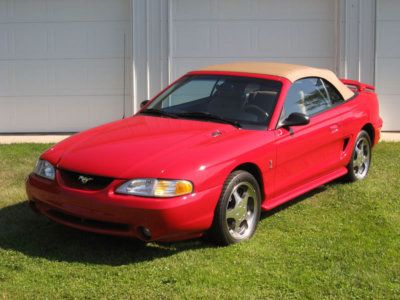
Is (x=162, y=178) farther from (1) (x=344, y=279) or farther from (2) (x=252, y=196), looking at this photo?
(1) (x=344, y=279)

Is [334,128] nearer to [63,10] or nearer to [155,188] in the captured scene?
[155,188]

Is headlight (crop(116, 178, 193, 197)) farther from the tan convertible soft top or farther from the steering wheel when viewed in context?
the tan convertible soft top

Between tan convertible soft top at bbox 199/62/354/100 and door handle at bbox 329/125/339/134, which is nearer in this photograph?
tan convertible soft top at bbox 199/62/354/100

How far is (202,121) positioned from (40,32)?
17.4 feet

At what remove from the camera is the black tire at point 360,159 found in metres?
6.68

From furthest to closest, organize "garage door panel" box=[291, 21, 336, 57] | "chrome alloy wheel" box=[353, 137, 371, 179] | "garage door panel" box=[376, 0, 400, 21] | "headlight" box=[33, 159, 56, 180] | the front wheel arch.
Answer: "garage door panel" box=[291, 21, 336, 57] → "garage door panel" box=[376, 0, 400, 21] → "chrome alloy wheel" box=[353, 137, 371, 179] → the front wheel arch → "headlight" box=[33, 159, 56, 180]

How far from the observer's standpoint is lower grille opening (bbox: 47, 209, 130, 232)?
4.53 meters

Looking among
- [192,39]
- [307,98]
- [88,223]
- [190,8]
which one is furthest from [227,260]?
[190,8]

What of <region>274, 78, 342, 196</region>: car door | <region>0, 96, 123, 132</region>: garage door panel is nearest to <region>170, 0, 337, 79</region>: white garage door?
<region>0, 96, 123, 132</region>: garage door panel

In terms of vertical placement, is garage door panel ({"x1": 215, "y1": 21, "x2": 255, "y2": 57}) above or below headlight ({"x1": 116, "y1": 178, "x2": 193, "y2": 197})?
above

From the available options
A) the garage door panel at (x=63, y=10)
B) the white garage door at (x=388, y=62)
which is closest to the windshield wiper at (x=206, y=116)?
the garage door panel at (x=63, y=10)

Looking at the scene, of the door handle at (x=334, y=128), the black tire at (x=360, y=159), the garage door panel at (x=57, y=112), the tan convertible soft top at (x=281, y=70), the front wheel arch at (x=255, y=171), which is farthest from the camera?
the garage door panel at (x=57, y=112)

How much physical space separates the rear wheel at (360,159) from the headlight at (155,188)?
273 centimetres

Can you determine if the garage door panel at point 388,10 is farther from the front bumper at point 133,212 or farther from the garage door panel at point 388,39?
the front bumper at point 133,212
